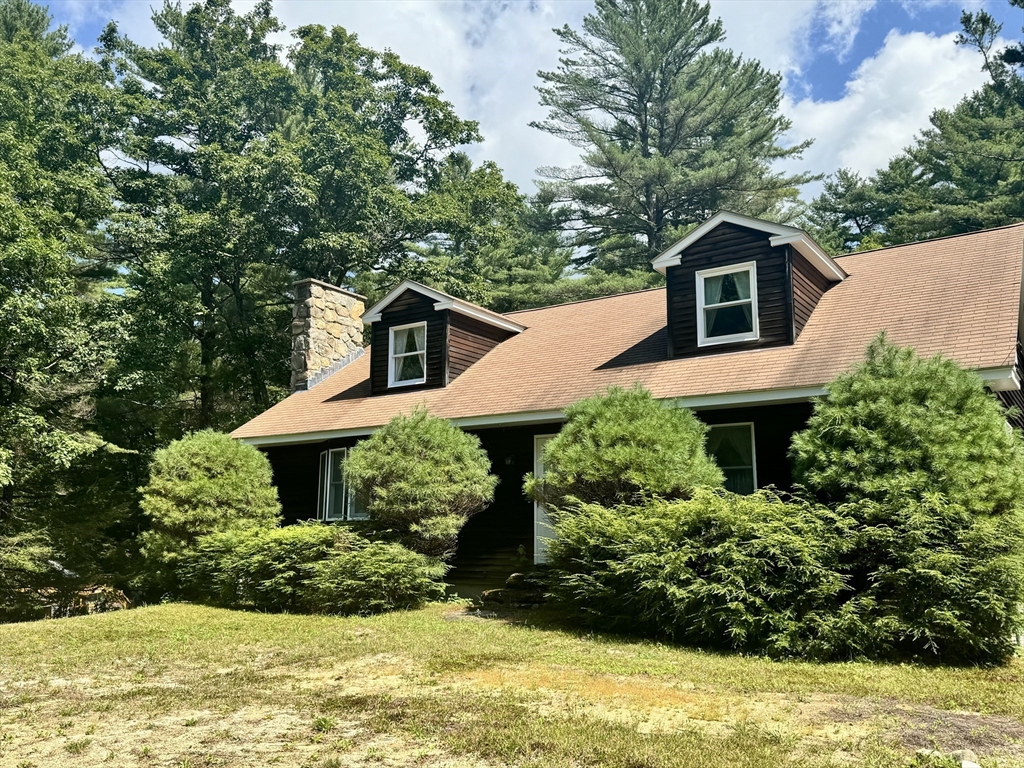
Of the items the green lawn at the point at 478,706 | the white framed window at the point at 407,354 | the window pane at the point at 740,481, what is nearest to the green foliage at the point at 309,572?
the green lawn at the point at 478,706

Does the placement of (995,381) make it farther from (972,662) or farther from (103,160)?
(103,160)

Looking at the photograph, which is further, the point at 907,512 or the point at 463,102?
the point at 463,102

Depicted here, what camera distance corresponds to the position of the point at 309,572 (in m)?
11.4

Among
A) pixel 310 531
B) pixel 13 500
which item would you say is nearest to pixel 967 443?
pixel 310 531

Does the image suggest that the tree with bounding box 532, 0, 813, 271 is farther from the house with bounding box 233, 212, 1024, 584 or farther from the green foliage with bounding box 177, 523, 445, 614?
the green foliage with bounding box 177, 523, 445, 614

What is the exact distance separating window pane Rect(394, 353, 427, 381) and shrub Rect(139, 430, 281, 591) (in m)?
3.67

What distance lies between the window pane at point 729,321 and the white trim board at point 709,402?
2.03 meters

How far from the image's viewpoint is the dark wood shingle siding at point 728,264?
1270 cm

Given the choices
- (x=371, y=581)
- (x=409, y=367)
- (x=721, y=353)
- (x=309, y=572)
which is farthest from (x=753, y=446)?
(x=409, y=367)

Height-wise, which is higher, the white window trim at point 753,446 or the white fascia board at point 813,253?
the white fascia board at point 813,253

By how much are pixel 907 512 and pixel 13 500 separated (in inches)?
868

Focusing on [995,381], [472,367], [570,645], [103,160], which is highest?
[103,160]

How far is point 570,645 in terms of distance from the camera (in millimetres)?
8023

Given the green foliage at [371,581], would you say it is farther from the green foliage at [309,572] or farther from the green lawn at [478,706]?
the green lawn at [478,706]
